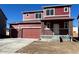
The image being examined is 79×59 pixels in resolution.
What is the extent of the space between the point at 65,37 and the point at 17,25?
10.9 m

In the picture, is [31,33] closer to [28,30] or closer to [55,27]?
[28,30]

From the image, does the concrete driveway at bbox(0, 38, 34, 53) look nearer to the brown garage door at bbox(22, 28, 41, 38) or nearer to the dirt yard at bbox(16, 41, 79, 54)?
the dirt yard at bbox(16, 41, 79, 54)

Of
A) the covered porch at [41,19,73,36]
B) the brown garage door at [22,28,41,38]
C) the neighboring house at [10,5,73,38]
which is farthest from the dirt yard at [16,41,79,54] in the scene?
the brown garage door at [22,28,41,38]

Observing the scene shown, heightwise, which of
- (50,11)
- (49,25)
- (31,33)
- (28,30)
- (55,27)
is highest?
(50,11)

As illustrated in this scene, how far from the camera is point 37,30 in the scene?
27250 millimetres

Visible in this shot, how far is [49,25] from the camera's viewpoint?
25.4m

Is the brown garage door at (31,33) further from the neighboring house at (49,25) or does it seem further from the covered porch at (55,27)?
the covered porch at (55,27)

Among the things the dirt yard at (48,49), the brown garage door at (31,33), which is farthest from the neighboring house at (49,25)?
the dirt yard at (48,49)

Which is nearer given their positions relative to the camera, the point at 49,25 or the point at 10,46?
the point at 10,46

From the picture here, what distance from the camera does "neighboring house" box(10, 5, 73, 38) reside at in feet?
79.4

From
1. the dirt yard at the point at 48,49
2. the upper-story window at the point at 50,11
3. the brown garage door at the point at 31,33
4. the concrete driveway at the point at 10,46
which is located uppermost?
the upper-story window at the point at 50,11

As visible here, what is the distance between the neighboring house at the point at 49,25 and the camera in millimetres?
24203

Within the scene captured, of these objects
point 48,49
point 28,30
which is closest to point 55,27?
point 28,30
